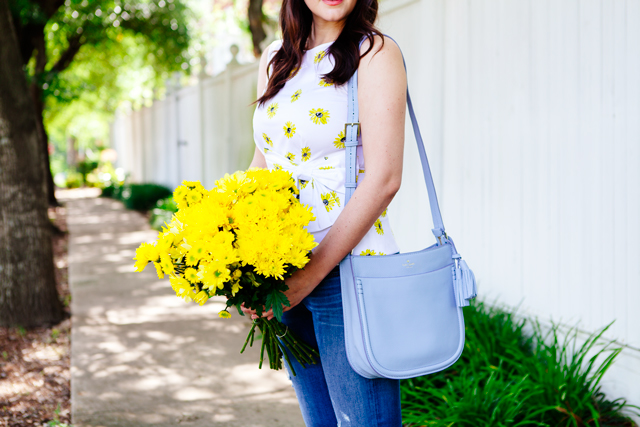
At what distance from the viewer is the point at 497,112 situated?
359cm

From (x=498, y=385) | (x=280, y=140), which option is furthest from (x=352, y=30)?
(x=498, y=385)

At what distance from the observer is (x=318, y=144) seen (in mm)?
1521

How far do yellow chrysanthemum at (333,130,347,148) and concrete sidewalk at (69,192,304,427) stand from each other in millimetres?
2023

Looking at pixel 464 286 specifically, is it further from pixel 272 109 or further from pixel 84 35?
pixel 84 35

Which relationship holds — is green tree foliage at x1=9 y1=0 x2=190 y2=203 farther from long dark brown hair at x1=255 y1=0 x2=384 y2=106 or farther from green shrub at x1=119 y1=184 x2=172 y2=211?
long dark brown hair at x1=255 y1=0 x2=384 y2=106

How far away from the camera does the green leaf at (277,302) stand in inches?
54.4

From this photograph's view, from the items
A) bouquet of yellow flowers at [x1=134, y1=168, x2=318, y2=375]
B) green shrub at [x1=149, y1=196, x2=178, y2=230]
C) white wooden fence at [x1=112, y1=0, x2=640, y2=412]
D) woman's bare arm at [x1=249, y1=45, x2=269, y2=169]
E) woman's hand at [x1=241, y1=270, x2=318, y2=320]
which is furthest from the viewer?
green shrub at [x1=149, y1=196, x2=178, y2=230]

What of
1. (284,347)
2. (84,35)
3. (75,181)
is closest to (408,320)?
(284,347)

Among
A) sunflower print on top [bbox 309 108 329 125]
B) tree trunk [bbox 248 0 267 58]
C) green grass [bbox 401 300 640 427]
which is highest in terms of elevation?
tree trunk [bbox 248 0 267 58]

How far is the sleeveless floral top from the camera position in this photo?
1500 millimetres

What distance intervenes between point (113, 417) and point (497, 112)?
279 cm

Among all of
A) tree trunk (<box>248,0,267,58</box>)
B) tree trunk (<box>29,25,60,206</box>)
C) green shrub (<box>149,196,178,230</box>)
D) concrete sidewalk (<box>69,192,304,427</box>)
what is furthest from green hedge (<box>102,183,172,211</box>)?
concrete sidewalk (<box>69,192,304,427</box>)

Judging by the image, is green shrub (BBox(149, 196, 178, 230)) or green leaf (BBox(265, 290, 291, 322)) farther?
green shrub (BBox(149, 196, 178, 230))

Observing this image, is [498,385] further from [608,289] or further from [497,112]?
[497,112]
